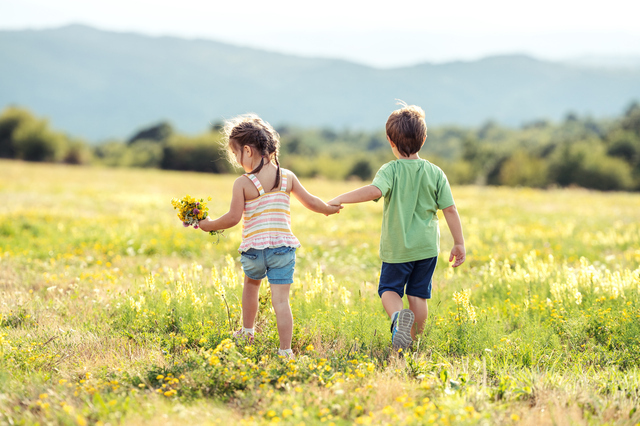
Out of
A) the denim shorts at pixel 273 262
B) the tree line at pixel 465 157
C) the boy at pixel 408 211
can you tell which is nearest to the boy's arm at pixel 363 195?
the boy at pixel 408 211

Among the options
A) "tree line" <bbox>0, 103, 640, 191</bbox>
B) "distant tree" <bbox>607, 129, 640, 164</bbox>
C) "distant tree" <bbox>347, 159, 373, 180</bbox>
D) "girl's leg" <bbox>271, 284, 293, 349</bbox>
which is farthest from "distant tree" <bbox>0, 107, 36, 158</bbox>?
"distant tree" <bbox>607, 129, 640, 164</bbox>

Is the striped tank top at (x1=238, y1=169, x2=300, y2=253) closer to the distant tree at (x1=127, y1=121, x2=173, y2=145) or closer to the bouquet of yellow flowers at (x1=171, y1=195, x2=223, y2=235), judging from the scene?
the bouquet of yellow flowers at (x1=171, y1=195, x2=223, y2=235)

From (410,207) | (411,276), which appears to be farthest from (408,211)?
(411,276)

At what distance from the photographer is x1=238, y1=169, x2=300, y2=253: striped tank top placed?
13.1ft

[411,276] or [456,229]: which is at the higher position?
[456,229]

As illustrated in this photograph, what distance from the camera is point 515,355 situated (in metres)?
4.11

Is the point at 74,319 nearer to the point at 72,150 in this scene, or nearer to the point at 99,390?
the point at 99,390

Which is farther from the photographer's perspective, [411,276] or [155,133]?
[155,133]

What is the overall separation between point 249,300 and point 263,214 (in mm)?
848

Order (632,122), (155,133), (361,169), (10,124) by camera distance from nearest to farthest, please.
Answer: (632,122) < (10,124) < (361,169) < (155,133)

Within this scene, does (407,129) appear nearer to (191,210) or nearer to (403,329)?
(403,329)

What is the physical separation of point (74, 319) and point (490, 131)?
536 ft

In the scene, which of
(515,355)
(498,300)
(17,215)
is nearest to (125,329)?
(515,355)

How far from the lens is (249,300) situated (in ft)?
14.2
